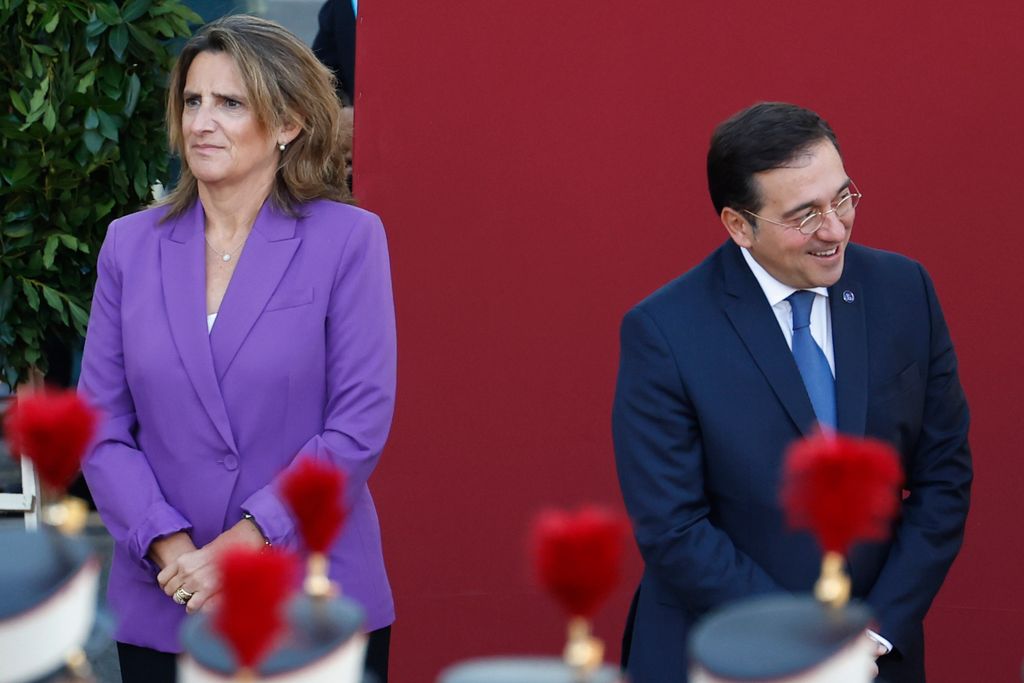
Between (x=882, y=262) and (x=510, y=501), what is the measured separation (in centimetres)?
137

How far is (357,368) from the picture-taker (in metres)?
2.83

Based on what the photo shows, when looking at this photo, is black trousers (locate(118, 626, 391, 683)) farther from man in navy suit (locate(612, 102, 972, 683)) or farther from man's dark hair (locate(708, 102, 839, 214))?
man's dark hair (locate(708, 102, 839, 214))

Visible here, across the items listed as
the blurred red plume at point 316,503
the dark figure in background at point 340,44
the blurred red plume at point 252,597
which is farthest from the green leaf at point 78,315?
the blurred red plume at point 252,597

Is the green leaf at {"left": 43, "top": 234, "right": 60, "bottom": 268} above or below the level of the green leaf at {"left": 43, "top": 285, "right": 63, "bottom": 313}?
above

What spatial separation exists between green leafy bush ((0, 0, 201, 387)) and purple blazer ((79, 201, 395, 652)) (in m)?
1.71

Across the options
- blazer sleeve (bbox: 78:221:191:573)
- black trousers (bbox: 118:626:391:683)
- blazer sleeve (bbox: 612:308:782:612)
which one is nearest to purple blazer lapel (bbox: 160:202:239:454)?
blazer sleeve (bbox: 78:221:191:573)

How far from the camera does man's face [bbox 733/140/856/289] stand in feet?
8.46

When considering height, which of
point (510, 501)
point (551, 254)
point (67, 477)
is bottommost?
point (510, 501)

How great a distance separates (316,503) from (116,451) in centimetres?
159

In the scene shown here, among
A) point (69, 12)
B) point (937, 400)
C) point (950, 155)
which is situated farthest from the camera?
point (69, 12)

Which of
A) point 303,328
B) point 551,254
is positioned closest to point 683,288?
point 303,328

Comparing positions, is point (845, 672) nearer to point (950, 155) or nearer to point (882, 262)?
point (882, 262)

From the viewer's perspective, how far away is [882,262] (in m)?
2.76

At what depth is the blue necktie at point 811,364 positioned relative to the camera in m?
2.63
